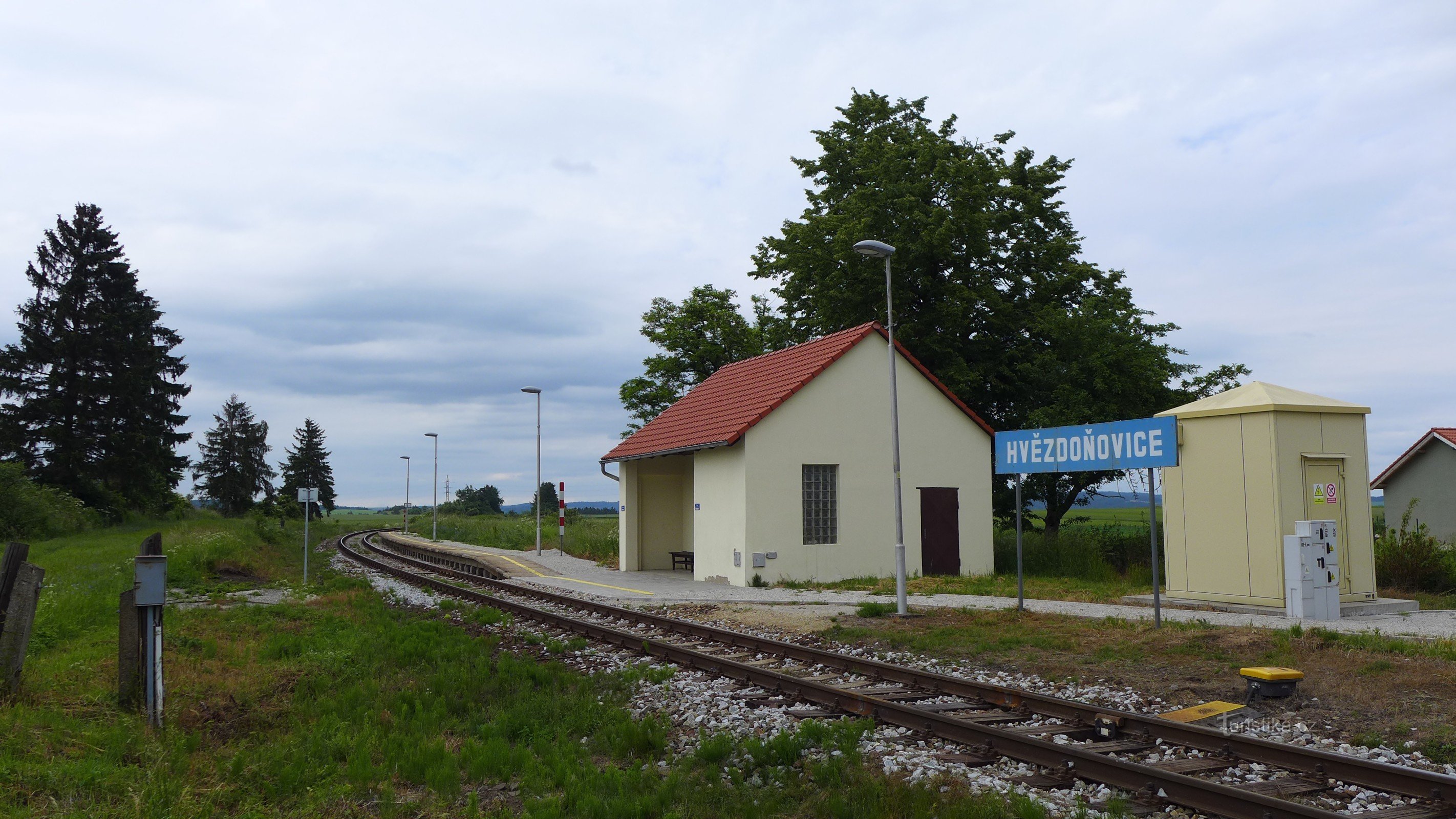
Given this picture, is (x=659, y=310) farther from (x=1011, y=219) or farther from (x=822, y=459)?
(x=822, y=459)

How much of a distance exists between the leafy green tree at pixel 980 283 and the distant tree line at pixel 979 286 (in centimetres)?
5

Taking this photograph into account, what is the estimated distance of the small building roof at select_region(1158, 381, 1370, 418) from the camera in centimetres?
1440

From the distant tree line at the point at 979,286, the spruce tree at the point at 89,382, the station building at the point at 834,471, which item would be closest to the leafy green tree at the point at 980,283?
the distant tree line at the point at 979,286

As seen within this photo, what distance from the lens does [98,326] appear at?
1780 inches

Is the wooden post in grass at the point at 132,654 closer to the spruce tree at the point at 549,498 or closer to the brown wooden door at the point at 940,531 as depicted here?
the brown wooden door at the point at 940,531

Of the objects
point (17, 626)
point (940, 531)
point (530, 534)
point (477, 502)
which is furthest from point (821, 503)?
point (477, 502)

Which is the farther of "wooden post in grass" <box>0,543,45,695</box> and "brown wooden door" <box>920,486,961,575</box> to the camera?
"brown wooden door" <box>920,486,961,575</box>

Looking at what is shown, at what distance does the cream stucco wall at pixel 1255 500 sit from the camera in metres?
14.2

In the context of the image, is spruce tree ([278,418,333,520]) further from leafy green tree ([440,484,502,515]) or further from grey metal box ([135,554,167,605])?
grey metal box ([135,554,167,605])

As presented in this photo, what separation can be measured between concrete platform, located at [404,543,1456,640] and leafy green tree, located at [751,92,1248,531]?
11343 mm

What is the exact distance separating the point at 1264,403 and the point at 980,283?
1745 centimetres

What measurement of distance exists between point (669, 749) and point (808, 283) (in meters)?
27.7

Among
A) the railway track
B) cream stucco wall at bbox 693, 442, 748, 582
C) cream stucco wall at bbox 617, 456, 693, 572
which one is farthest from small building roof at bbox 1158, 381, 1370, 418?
cream stucco wall at bbox 617, 456, 693, 572

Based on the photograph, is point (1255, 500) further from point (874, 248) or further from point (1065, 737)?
point (1065, 737)
